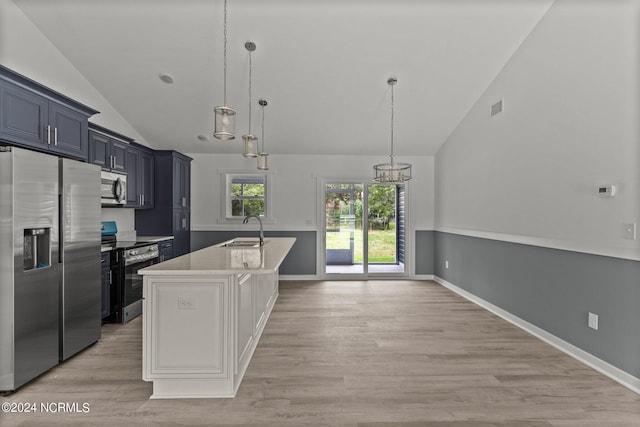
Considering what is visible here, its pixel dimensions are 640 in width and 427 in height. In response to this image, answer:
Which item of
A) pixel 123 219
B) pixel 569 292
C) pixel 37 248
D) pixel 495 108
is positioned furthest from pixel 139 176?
pixel 569 292

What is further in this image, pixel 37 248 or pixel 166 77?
pixel 166 77

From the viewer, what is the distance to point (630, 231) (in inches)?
94.5

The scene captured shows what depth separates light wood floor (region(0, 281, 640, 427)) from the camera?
79.6 inches

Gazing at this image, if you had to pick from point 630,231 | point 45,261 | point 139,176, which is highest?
point 139,176

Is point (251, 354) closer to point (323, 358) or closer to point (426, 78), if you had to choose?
point (323, 358)

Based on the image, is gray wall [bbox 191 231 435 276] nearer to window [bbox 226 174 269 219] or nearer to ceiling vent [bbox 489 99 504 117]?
window [bbox 226 174 269 219]

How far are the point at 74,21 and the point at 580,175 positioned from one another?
526cm

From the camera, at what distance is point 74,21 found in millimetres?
3275

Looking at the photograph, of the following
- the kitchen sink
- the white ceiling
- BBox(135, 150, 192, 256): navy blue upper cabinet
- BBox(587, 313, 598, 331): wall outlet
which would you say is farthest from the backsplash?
BBox(587, 313, 598, 331): wall outlet

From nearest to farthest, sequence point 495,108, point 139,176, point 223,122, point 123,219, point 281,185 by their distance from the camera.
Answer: point 223,122 < point 495,108 < point 139,176 < point 123,219 < point 281,185

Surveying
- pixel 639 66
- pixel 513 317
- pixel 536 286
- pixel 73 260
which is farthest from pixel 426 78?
pixel 73 260

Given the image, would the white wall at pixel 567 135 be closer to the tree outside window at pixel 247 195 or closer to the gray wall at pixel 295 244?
the gray wall at pixel 295 244

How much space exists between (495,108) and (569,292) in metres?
2.38

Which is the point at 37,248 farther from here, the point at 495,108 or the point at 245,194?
the point at 495,108
